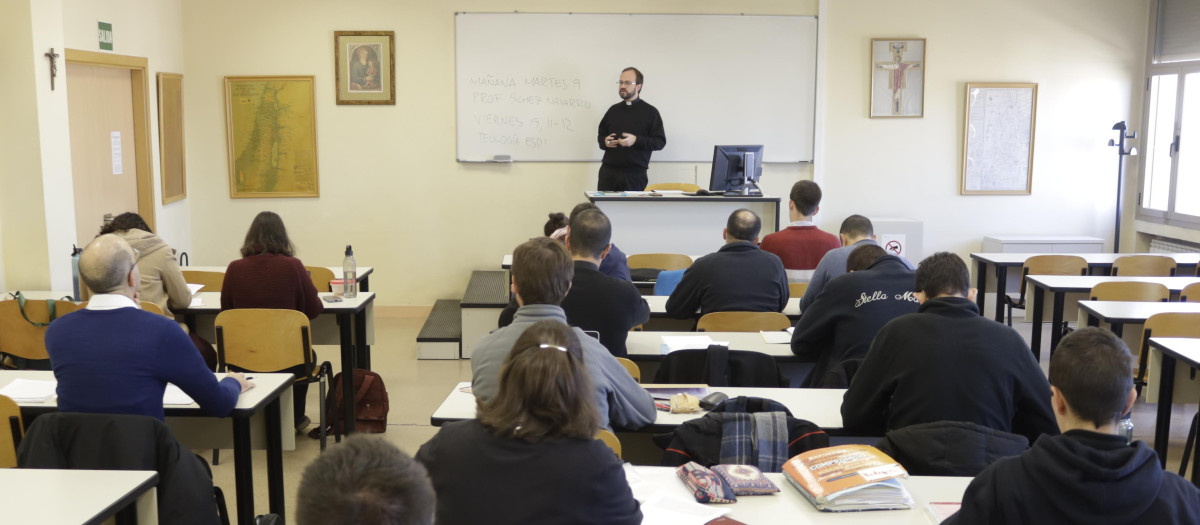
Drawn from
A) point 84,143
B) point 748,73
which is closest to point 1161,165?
point 748,73

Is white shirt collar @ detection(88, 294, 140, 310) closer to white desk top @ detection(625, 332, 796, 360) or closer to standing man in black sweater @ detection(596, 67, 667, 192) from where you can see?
white desk top @ detection(625, 332, 796, 360)

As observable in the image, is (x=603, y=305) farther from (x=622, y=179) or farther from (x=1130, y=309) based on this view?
(x=622, y=179)

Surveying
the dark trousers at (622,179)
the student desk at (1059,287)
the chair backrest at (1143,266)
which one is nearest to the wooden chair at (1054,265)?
the chair backrest at (1143,266)

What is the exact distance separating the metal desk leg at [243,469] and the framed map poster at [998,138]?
22.9 feet

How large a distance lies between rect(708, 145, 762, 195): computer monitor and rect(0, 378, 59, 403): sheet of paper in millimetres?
4715

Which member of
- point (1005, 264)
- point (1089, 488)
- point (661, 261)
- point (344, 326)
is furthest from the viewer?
point (1005, 264)

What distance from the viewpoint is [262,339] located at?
450cm

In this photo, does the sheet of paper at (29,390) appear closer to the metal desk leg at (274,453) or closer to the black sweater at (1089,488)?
the metal desk leg at (274,453)

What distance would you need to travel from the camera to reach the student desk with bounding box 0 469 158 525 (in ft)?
7.61

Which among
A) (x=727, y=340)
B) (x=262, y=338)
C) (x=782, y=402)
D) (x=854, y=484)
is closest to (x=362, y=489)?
(x=854, y=484)

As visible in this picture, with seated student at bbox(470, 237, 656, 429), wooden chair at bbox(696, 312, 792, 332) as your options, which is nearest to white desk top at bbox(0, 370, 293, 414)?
seated student at bbox(470, 237, 656, 429)

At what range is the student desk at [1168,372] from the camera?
409cm

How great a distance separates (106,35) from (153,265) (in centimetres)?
261

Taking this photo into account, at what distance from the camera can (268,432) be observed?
143 inches
